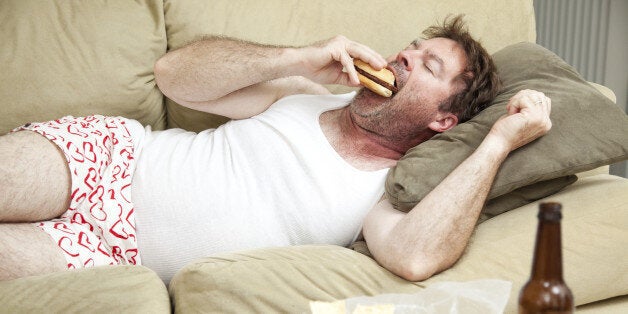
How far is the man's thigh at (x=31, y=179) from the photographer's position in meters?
1.50

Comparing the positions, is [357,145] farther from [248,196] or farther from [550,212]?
[550,212]

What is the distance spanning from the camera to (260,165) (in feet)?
5.70

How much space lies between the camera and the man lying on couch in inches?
57.9

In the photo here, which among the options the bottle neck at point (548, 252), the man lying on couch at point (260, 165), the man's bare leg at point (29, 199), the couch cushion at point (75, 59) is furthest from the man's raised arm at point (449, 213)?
the couch cushion at point (75, 59)

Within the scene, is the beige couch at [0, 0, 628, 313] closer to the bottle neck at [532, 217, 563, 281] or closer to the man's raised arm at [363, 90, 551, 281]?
the man's raised arm at [363, 90, 551, 281]

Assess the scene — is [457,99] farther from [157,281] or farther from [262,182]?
[157,281]

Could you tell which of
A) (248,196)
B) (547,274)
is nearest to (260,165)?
(248,196)

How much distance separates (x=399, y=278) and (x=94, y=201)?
2.40 ft

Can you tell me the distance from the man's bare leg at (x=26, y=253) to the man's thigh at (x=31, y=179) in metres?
0.05

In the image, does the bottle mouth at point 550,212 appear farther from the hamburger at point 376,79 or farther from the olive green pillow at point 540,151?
the hamburger at point 376,79

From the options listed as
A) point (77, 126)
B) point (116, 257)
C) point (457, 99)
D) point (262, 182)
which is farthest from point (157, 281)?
point (457, 99)

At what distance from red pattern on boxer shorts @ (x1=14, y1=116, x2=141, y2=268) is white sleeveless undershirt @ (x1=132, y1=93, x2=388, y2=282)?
1.6 inches

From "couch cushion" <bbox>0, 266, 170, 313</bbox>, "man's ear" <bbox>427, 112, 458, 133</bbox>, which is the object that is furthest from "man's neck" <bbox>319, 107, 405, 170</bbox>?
"couch cushion" <bbox>0, 266, 170, 313</bbox>

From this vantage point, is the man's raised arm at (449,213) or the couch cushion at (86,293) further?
the man's raised arm at (449,213)
